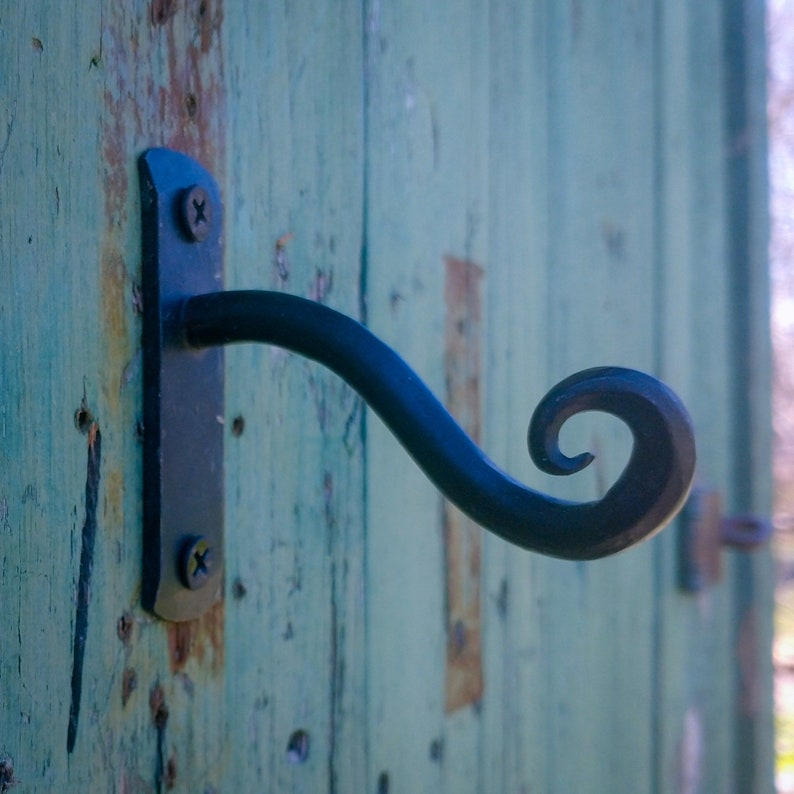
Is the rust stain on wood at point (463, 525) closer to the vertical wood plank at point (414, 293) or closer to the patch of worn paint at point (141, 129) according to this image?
the vertical wood plank at point (414, 293)

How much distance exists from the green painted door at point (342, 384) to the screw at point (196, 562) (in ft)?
0.10

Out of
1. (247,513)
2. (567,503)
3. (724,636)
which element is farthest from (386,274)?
(724,636)

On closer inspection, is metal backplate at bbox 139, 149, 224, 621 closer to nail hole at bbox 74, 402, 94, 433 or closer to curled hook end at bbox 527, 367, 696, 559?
nail hole at bbox 74, 402, 94, 433

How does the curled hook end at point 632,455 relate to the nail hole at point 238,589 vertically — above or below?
above

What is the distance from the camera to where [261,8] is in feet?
2.05

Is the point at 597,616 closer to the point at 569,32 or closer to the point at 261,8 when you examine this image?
the point at 569,32

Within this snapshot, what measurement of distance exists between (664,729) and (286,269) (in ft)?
3.18

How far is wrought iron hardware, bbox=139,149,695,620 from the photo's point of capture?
42cm

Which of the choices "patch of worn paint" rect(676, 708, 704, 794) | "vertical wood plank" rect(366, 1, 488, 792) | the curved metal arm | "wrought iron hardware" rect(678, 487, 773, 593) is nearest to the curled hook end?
the curved metal arm

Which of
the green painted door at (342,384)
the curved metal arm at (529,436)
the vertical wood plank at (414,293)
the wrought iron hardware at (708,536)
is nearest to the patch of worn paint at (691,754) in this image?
the green painted door at (342,384)

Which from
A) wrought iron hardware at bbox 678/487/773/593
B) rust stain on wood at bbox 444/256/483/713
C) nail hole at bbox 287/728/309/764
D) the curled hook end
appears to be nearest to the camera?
the curled hook end

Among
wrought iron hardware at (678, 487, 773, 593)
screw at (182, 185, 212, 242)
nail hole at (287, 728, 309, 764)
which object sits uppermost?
screw at (182, 185, 212, 242)

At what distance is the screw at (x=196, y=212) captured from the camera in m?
0.54

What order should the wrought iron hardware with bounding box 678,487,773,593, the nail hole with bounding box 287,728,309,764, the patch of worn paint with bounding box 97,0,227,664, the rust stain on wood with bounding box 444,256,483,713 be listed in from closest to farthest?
the patch of worn paint with bounding box 97,0,227,664 → the nail hole with bounding box 287,728,309,764 → the rust stain on wood with bounding box 444,256,483,713 → the wrought iron hardware with bounding box 678,487,773,593
